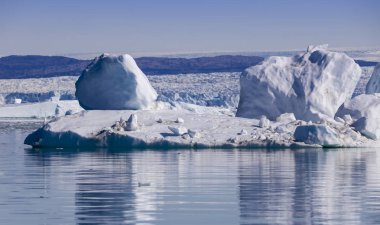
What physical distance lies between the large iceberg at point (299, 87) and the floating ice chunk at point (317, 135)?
2569 mm

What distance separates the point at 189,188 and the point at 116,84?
1529 cm

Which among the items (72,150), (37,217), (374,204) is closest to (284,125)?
(72,150)

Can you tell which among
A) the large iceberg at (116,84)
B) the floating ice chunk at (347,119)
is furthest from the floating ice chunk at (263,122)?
the large iceberg at (116,84)

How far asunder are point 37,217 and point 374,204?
4.53m

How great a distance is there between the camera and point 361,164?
2277 centimetres

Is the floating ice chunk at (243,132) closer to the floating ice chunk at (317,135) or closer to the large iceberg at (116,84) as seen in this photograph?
the floating ice chunk at (317,135)

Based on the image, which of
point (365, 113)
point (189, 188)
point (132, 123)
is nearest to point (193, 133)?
point (132, 123)

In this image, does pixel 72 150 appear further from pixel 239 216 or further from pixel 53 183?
pixel 239 216

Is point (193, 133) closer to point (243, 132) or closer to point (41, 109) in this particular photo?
point (243, 132)

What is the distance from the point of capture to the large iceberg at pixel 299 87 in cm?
3181

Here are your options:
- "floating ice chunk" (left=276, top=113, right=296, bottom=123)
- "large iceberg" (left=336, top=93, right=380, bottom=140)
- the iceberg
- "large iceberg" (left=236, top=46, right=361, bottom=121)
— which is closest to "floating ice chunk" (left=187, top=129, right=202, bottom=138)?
"floating ice chunk" (left=276, top=113, right=296, bottom=123)

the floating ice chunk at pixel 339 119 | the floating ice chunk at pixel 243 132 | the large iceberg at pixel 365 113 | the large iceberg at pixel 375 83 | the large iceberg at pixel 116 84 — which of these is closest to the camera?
the floating ice chunk at pixel 243 132

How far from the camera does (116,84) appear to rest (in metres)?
31.2

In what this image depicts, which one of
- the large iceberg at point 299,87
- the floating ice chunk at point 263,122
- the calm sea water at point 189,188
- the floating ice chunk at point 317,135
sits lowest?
the calm sea water at point 189,188
